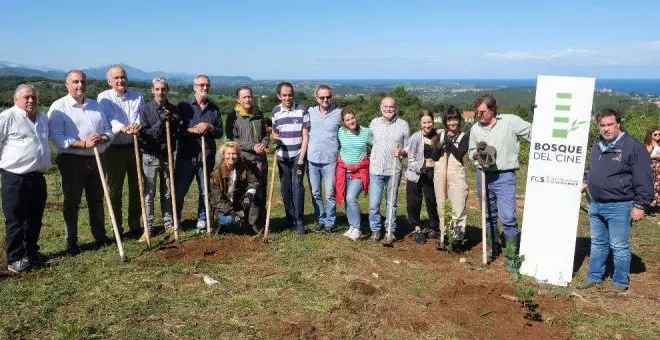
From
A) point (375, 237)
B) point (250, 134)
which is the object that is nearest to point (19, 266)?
point (250, 134)

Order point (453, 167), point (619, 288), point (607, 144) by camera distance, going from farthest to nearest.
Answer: point (453, 167), point (619, 288), point (607, 144)

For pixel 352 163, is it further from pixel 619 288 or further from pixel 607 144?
pixel 619 288

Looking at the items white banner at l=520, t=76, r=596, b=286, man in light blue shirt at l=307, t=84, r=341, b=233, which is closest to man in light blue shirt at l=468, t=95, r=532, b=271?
white banner at l=520, t=76, r=596, b=286

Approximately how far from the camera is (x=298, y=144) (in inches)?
293

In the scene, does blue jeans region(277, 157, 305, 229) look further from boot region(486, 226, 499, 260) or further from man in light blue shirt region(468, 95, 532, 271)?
boot region(486, 226, 499, 260)

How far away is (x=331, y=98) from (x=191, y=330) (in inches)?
159

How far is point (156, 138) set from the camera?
22.9 ft

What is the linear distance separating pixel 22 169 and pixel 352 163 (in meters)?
4.40

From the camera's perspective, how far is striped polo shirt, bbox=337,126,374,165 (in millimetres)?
7273

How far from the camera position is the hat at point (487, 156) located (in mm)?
6211

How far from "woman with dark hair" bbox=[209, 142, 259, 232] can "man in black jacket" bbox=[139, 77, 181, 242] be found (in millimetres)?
731

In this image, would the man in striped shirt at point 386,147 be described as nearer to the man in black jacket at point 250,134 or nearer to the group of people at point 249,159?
the group of people at point 249,159

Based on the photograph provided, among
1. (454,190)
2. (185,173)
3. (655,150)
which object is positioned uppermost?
(655,150)

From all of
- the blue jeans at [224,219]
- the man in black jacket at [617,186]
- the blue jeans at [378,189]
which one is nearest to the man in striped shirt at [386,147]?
the blue jeans at [378,189]
